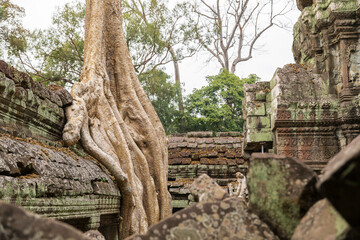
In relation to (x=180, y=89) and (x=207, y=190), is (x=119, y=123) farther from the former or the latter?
(x=180, y=89)

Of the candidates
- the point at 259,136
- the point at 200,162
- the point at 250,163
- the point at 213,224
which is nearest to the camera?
the point at 213,224

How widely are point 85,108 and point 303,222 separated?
391 centimetres

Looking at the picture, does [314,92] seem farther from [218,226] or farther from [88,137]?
[218,226]

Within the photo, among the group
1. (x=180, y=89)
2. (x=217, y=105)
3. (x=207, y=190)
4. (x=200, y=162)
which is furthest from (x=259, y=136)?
(x=180, y=89)

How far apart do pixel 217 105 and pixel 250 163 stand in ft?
65.5

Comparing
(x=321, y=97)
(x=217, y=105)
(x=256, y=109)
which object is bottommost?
(x=256, y=109)

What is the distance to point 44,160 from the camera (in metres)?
3.07

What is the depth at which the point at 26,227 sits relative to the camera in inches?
33.9

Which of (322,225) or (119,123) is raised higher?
(119,123)

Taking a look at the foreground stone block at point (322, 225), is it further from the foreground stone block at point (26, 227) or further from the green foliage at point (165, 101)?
the green foliage at point (165, 101)

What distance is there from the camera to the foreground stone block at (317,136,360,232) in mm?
727

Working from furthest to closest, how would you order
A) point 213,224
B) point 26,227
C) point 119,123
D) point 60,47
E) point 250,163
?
point 60,47 → point 119,123 → point 250,163 → point 213,224 → point 26,227

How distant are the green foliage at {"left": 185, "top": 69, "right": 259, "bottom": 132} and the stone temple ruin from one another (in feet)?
33.3

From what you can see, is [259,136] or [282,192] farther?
[259,136]
